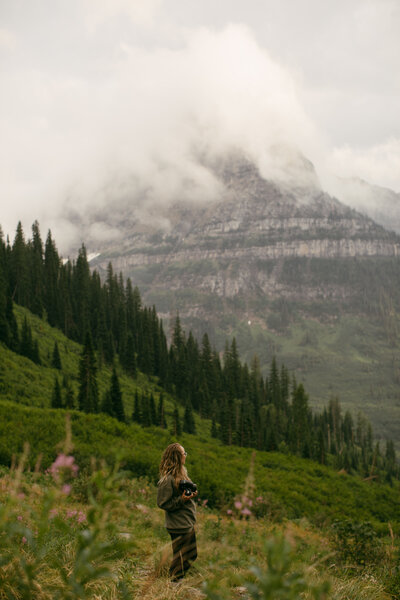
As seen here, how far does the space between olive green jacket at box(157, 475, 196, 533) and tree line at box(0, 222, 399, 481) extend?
154 feet

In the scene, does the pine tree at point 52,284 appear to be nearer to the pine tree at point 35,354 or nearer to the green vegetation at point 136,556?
the pine tree at point 35,354

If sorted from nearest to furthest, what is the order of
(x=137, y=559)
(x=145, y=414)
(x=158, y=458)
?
1. (x=137, y=559)
2. (x=158, y=458)
3. (x=145, y=414)

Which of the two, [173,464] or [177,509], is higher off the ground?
[173,464]

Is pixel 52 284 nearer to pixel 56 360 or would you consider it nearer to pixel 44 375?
pixel 56 360

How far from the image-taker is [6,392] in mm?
39562

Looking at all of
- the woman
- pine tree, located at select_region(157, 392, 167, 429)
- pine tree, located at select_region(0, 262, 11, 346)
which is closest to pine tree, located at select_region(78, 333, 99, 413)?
pine tree, located at select_region(157, 392, 167, 429)

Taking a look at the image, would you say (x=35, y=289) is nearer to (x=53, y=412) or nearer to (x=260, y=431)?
(x=260, y=431)

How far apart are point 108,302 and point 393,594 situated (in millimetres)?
100752

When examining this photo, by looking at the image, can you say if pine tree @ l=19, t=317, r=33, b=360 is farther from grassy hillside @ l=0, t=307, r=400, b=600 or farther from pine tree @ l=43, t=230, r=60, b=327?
pine tree @ l=43, t=230, r=60, b=327

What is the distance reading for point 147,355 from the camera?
96000 mm

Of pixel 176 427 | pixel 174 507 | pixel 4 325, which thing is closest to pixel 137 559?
pixel 174 507

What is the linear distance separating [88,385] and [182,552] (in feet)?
148

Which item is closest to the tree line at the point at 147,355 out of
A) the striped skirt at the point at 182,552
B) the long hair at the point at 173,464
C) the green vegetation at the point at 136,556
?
the green vegetation at the point at 136,556

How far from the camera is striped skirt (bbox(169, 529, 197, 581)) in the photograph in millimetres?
7081
